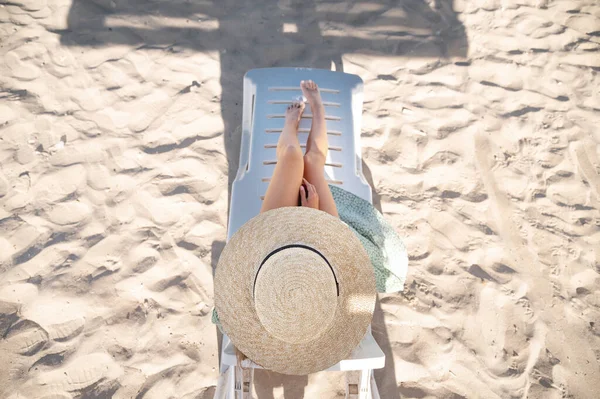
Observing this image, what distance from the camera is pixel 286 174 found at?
1.85 metres

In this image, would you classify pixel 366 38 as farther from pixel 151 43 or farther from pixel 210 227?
pixel 210 227

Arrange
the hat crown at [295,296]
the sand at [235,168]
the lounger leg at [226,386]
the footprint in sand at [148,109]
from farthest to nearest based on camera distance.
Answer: the footprint in sand at [148,109] < the sand at [235,168] < the lounger leg at [226,386] < the hat crown at [295,296]

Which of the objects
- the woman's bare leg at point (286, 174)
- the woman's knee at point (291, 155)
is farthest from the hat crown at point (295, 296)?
the woman's knee at point (291, 155)

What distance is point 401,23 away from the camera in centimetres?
331

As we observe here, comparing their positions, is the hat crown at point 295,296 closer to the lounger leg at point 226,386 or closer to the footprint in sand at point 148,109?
the lounger leg at point 226,386

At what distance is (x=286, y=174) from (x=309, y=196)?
0.53 feet

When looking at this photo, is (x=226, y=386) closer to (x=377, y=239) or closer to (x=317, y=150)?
(x=377, y=239)

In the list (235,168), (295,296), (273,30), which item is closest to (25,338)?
(235,168)

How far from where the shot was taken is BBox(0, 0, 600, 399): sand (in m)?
2.20

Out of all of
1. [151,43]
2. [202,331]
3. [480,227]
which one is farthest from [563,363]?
[151,43]

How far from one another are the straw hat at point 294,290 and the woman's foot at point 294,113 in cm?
87

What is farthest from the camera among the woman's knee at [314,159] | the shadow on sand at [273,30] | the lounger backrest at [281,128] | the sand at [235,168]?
the shadow on sand at [273,30]

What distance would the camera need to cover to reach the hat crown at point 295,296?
4.03 feet

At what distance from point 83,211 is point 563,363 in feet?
9.23
